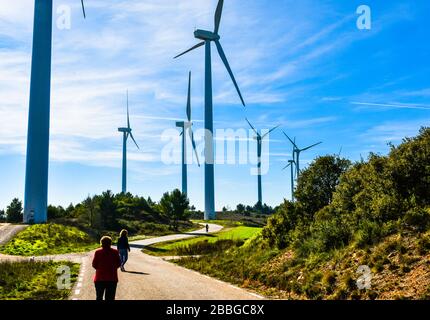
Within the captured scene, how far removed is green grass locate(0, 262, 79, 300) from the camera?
48.3 feet

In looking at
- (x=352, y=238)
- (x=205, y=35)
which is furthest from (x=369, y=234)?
(x=205, y=35)

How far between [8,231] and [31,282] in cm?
3675

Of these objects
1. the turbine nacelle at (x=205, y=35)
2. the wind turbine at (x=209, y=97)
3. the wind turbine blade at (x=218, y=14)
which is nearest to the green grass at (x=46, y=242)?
the wind turbine at (x=209, y=97)

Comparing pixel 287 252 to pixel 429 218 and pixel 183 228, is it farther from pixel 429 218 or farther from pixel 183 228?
pixel 183 228

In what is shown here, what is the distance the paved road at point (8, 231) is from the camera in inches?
1808

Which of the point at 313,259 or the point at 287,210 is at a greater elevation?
the point at 287,210

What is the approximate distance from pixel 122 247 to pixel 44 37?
159 feet

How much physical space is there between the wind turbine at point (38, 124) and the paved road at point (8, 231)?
4.79m

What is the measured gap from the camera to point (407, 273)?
12352 millimetres

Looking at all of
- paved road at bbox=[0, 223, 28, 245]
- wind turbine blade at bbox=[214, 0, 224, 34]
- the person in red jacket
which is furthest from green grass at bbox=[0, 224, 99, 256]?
wind turbine blade at bbox=[214, 0, 224, 34]

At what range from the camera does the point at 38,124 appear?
60.2m

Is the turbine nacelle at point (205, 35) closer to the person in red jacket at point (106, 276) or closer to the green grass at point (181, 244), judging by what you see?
the green grass at point (181, 244)

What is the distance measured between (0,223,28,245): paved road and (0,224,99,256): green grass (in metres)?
0.80
